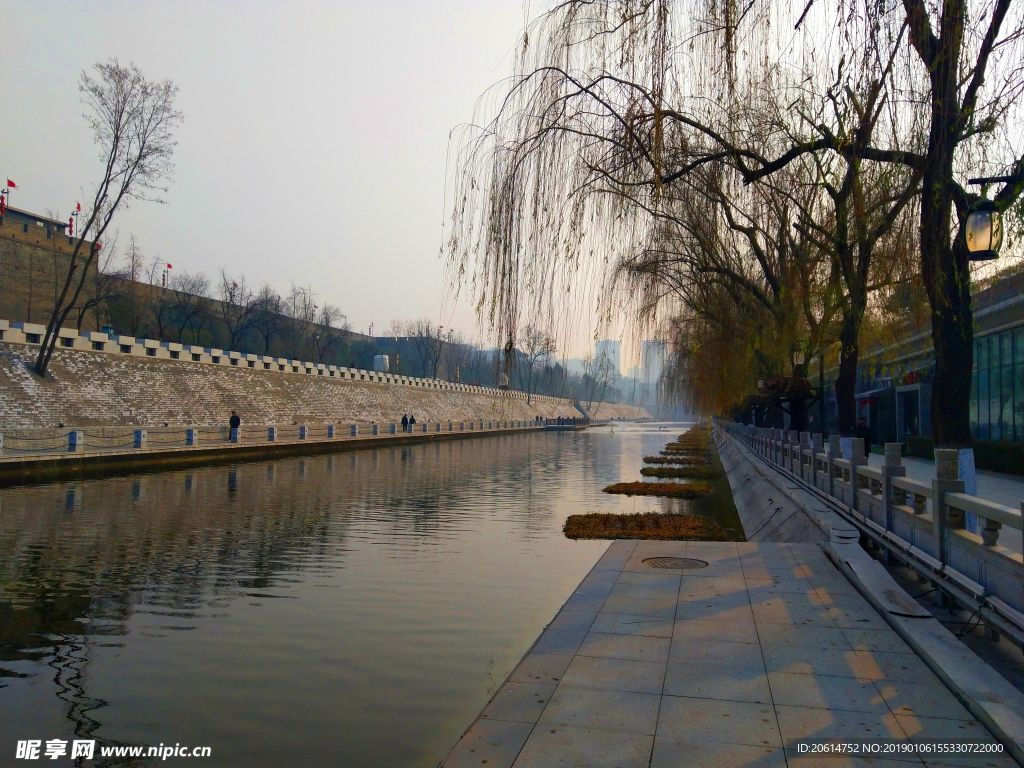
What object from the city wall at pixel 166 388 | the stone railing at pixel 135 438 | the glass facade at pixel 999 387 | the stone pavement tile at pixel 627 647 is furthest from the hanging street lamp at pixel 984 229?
the stone railing at pixel 135 438

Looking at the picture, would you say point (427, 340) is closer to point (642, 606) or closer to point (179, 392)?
point (179, 392)

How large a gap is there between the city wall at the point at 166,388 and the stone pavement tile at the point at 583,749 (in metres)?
11.6

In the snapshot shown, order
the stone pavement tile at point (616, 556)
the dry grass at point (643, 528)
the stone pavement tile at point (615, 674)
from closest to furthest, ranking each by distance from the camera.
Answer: the stone pavement tile at point (615, 674)
the stone pavement tile at point (616, 556)
the dry grass at point (643, 528)

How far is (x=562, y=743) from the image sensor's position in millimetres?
3395

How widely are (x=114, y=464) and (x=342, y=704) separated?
1824 centimetres

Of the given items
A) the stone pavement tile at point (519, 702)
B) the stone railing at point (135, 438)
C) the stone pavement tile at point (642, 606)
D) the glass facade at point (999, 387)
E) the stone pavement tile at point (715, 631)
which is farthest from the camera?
the stone railing at point (135, 438)

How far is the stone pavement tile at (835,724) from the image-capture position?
135 inches

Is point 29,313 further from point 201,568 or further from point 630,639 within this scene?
point 630,639

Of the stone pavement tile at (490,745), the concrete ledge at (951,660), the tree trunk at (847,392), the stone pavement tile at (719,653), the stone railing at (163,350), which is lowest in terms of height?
the stone pavement tile at (490,745)

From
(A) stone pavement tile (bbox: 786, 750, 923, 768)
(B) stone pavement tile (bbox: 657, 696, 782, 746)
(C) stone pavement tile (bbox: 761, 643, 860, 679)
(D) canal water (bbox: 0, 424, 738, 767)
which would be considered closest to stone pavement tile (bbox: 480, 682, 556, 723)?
(D) canal water (bbox: 0, 424, 738, 767)


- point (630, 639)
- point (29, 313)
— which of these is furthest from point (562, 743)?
point (29, 313)

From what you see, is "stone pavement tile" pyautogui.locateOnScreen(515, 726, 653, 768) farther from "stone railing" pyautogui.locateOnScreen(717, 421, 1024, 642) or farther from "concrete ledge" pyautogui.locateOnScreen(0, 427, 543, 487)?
"concrete ledge" pyautogui.locateOnScreen(0, 427, 543, 487)

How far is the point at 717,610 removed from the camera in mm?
5719

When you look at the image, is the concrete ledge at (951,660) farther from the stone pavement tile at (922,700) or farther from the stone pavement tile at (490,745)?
the stone pavement tile at (490,745)
